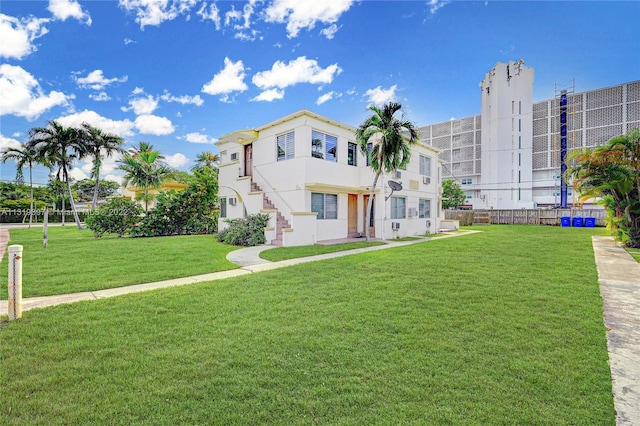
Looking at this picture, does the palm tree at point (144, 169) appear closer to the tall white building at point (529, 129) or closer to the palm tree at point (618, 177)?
the palm tree at point (618, 177)

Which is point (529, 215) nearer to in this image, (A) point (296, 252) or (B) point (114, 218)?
(A) point (296, 252)

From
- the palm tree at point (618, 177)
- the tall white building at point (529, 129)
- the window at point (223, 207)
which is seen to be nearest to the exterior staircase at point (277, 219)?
the window at point (223, 207)

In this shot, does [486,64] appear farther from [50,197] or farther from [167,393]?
[50,197]

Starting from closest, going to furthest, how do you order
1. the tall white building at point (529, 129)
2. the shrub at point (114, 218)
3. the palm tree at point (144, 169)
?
the shrub at point (114, 218), the palm tree at point (144, 169), the tall white building at point (529, 129)

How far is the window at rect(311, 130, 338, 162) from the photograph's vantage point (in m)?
14.7

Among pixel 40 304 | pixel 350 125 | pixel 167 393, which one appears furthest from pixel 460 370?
pixel 350 125

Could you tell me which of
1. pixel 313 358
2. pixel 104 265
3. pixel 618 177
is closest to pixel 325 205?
pixel 104 265

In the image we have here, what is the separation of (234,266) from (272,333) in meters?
5.10

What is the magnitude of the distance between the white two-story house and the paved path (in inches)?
384

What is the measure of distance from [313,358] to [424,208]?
63.0 feet

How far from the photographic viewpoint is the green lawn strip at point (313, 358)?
7.95 feet

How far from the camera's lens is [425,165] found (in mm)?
20891

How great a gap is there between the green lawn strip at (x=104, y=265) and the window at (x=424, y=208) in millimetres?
13104

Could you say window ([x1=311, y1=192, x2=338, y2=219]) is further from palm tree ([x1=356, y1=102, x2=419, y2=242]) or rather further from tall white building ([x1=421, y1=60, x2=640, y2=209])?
tall white building ([x1=421, y1=60, x2=640, y2=209])
